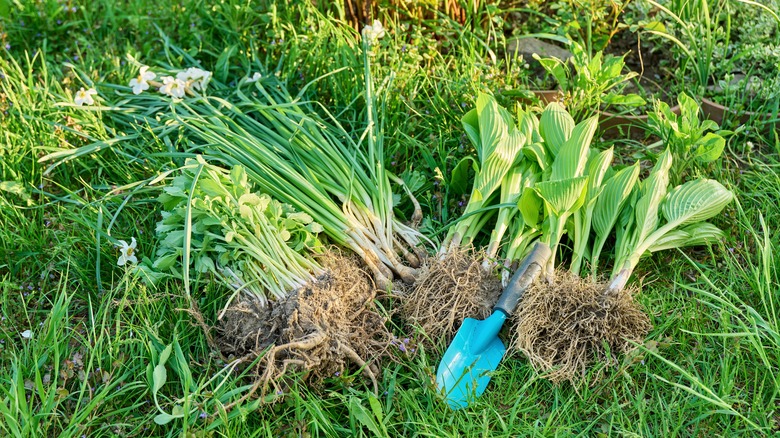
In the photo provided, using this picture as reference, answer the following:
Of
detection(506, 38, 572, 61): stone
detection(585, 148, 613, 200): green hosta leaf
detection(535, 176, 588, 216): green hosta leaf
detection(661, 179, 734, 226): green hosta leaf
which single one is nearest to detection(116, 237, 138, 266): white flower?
detection(535, 176, 588, 216): green hosta leaf

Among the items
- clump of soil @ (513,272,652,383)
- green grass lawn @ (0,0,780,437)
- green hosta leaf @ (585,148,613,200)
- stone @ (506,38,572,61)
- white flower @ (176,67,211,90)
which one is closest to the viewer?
green grass lawn @ (0,0,780,437)

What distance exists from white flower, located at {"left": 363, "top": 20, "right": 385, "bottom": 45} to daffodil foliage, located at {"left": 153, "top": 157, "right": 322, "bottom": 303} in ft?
2.90

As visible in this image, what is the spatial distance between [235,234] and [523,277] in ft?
2.66

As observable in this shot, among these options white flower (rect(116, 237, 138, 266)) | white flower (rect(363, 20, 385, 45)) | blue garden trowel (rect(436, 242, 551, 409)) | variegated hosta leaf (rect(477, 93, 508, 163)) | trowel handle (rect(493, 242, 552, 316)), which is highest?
white flower (rect(363, 20, 385, 45))

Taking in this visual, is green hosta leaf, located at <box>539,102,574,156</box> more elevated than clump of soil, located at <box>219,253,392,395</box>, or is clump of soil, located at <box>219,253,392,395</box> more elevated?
green hosta leaf, located at <box>539,102,574,156</box>

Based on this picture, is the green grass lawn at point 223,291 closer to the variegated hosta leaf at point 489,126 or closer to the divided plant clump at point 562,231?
the divided plant clump at point 562,231

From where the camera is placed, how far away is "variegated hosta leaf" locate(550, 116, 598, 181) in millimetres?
2174

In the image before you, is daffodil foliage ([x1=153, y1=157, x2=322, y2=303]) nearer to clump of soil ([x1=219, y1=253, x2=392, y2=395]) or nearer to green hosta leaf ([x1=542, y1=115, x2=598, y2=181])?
clump of soil ([x1=219, y1=253, x2=392, y2=395])

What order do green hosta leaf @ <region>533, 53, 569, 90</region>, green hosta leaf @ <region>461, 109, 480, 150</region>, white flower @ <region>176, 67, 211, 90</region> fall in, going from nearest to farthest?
green hosta leaf @ <region>461, 109, 480, 150</region>, green hosta leaf @ <region>533, 53, 569, 90</region>, white flower @ <region>176, 67, 211, 90</region>

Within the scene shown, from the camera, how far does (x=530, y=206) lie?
2.16 meters

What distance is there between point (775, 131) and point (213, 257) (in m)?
2.00

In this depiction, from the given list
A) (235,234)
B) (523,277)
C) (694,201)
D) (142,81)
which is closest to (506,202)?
(523,277)

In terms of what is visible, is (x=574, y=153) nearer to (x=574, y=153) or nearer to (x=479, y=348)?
(x=574, y=153)

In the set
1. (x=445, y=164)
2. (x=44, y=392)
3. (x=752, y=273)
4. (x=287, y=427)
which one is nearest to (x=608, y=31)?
(x=445, y=164)
